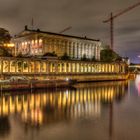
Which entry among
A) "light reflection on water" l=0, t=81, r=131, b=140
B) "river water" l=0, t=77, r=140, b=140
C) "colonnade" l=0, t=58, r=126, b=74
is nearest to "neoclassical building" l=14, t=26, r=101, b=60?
"colonnade" l=0, t=58, r=126, b=74

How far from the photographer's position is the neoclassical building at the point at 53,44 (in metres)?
99.4

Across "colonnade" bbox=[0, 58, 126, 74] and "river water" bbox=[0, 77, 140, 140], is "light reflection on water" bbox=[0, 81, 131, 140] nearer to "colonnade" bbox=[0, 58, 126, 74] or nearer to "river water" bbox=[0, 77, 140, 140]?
"river water" bbox=[0, 77, 140, 140]

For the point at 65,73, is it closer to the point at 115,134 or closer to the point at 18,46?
the point at 18,46

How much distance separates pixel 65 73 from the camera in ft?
238

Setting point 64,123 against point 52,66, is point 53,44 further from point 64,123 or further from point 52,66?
point 64,123

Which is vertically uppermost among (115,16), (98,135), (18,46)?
(115,16)

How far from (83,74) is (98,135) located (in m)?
60.6

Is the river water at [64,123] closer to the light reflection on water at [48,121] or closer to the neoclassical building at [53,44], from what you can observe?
the light reflection on water at [48,121]

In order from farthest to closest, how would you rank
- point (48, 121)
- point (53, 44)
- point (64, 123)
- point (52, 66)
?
point (53, 44) < point (52, 66) < point (48, 121) < point (64, 123)

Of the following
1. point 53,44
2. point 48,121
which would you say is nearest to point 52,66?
point 53,44

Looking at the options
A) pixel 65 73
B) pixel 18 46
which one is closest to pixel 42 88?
pixel 65 73

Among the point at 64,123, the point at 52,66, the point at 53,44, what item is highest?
the point at 53,44

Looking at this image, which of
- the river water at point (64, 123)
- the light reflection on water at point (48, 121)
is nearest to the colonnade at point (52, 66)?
the light reflection on water at point (48, 121)

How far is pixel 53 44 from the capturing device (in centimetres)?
10412
